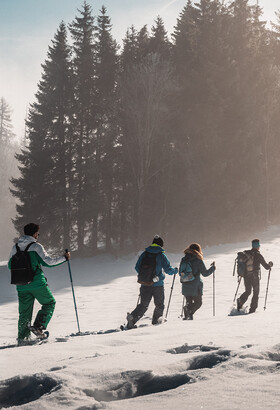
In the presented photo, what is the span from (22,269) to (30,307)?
717 millimetres

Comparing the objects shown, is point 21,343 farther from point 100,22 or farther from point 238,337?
point 100,22

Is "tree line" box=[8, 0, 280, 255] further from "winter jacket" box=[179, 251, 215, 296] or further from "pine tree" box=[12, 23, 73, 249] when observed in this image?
"winter jacket" box=[179, 251, 215, 296]

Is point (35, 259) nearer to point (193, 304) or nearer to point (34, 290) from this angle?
point (34, 290)

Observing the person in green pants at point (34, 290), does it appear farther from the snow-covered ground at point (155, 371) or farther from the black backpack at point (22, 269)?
the snow-covered ground at point (155, 371)

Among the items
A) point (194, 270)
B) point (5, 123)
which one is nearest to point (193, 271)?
point (194, 270)

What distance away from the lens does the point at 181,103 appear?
3391 cm

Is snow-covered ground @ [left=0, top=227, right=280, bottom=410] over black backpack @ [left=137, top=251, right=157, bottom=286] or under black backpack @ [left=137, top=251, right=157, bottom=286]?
under

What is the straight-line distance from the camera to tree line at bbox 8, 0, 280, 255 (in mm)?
32188

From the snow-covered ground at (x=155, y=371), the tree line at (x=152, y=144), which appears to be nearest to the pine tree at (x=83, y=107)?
the tree line at (x=152, y=144)

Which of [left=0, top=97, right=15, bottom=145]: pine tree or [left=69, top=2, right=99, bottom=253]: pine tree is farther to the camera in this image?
[left=0, top=97, right=15, bottom=145]: pine tree

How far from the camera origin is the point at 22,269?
685 centimetres

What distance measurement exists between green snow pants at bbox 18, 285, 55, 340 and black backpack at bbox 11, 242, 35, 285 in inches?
9.7

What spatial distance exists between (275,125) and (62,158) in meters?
18.0

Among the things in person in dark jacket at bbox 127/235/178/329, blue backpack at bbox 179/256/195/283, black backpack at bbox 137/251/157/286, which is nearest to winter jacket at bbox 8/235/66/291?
black backpack at bbox 137/251/157/286
